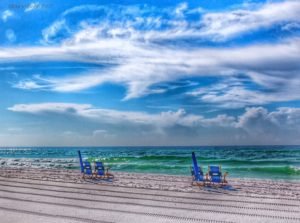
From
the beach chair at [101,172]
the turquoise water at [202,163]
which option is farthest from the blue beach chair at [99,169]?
the turquoise water at [202,163]

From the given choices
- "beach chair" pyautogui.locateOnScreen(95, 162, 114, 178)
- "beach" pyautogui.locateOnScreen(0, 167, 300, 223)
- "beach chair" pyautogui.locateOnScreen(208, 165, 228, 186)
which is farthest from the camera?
"beach chair" pyautogui.locateOnScreen(95, 162, 114, 178)

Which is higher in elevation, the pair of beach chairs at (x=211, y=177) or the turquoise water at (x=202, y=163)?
the pair of beach chairs at (x=211, y=177)

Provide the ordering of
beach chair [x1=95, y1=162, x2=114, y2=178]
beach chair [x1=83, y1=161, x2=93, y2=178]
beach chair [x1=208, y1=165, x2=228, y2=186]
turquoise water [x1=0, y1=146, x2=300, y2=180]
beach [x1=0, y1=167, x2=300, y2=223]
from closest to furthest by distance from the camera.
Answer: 1. beach [x1=0, y1=167, x2=300, y2=223]
2. beach chair [x1=208, y1=165, x2=228, y2=186]
3. beach chair [x1=95, y1=162, x2=114, y2=178]
4. beach chair [x1=83, y1=161, x2=93, y2=178]
5. turquoise water [x1=0, y1=146, x2=300, y2=180]

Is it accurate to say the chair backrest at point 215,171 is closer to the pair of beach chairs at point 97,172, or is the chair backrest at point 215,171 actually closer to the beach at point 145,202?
the beach at point 145,202

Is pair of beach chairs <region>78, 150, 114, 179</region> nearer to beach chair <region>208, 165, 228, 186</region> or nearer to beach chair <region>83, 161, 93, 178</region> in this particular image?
beach chair <region>83, 161, 93, 178</region>

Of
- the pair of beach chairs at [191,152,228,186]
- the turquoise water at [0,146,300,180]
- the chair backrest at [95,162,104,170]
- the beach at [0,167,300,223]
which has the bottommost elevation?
the turquoise water at [0,146,300,180]

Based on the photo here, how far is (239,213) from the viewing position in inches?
331

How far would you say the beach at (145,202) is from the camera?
26.5 feet

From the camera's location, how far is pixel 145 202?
9625mm

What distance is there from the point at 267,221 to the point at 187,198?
2.95 metres

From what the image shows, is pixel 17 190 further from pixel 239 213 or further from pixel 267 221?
pixel 267 221

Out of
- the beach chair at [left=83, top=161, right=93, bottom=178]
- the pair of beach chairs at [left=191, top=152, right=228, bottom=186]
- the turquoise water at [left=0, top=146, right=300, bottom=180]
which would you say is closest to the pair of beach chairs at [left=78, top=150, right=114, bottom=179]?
the beach chair at [left=83, top=161, right=93, bottom=178]

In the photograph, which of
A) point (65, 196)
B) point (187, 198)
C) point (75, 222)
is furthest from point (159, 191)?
point (75, 222)

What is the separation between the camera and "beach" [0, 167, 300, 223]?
807cm
